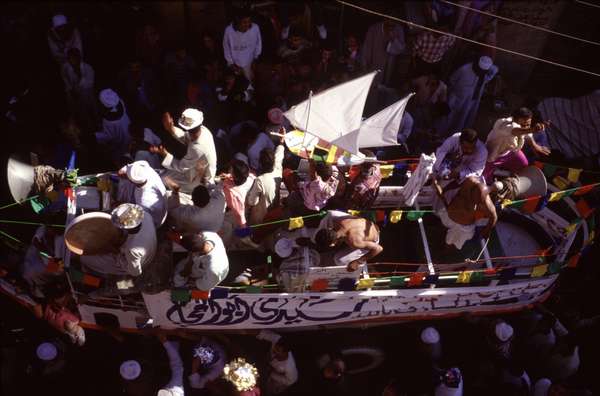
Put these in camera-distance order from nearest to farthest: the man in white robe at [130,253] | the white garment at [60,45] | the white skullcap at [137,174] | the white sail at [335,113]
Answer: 1. the man in white robe at [130,253]
2. the white skullcap at [137,174]
3. the white sail at [335,113]
4. the white garment at [60,45]

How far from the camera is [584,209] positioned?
6059mm

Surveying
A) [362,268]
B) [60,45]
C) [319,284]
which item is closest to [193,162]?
[319,284]

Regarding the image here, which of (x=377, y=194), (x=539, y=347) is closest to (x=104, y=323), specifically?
(x=377, y=194)

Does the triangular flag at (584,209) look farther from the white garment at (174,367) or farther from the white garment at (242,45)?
the white garment at (242,45)

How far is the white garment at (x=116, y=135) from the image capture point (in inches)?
284

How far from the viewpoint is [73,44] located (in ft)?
26.5

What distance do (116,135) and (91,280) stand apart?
9.17 ft

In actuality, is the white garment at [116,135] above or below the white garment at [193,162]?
below

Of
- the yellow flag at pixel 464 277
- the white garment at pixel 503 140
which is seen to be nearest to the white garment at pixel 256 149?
the white garment at pixel 503 140

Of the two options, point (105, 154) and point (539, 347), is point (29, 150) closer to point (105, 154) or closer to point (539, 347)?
point (105, 154)

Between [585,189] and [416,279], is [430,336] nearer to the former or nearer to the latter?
[416,279]

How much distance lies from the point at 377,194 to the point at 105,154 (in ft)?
13.6

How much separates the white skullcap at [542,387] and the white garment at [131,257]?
14.9ft

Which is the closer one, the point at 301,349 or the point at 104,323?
the point at 104,323
